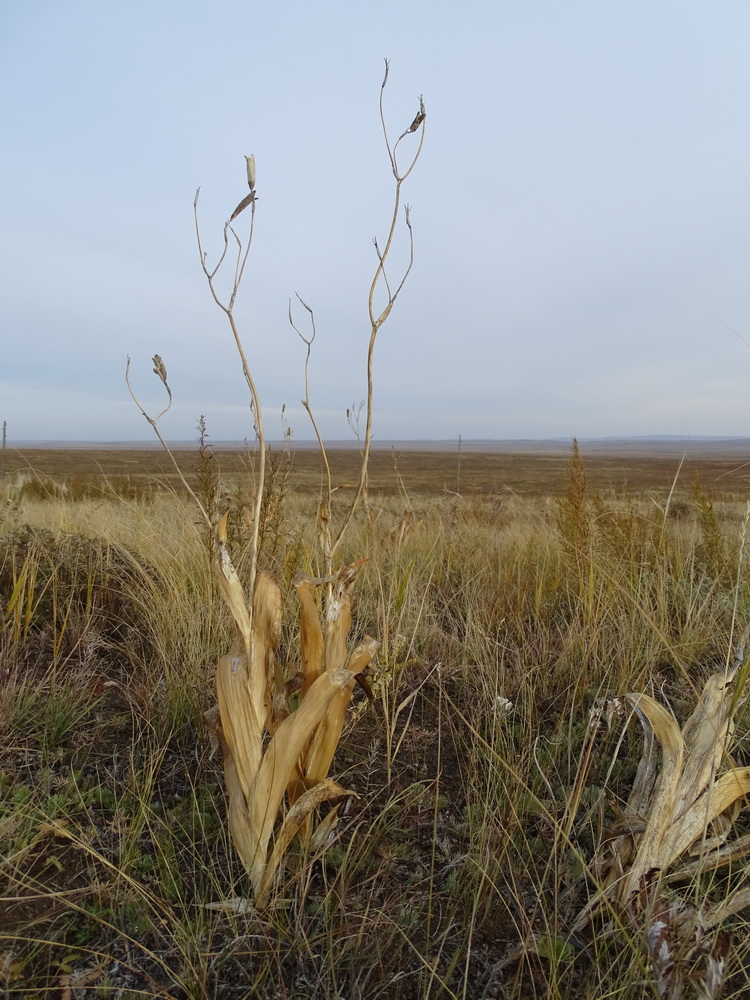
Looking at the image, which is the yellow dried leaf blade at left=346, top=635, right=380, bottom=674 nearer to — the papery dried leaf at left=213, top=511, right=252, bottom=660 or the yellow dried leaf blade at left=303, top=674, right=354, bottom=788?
the yellow dried leaf blade at left=303, top=674, right=354, bottom=788

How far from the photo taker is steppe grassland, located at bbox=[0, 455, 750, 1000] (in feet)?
3.82

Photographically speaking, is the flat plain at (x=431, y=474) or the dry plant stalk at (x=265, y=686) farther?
the flat plain at (x=431, y=474)

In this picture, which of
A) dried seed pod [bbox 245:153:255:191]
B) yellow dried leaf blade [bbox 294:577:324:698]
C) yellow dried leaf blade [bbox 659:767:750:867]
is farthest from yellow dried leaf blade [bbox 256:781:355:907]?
dried seed pod [bbox 245:153:255:191]

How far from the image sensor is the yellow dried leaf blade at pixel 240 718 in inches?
47.9

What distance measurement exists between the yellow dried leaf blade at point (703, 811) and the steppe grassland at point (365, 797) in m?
0.08

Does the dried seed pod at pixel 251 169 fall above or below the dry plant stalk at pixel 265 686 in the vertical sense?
above

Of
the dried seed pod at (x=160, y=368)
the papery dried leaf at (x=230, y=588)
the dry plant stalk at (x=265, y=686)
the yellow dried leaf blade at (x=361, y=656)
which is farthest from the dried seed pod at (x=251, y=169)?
the yellow dried leaf blade at (x=361, y=656)

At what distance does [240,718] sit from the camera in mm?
1218

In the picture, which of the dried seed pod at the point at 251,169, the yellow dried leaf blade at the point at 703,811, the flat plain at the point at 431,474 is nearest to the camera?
the dried seed pod at the point at 251,169

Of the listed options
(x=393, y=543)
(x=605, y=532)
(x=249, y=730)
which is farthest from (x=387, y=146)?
(x=605, y=532)

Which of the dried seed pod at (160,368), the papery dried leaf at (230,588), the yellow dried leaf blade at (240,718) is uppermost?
the dried seed pod at (160,368)

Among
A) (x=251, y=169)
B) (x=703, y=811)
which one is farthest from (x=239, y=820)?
(x=251, y=169)

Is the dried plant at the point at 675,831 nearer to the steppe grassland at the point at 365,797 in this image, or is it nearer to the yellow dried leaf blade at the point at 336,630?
the steppe grassland at the point at 365,797

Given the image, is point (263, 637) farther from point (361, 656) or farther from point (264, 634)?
point (361, 656)
